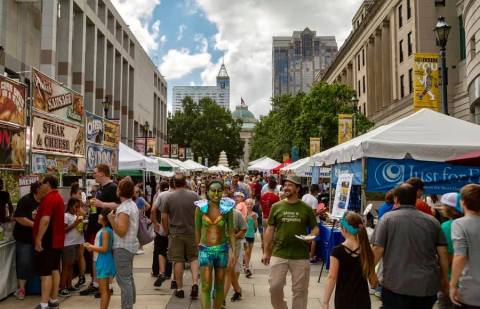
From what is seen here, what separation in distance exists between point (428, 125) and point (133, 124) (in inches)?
1990

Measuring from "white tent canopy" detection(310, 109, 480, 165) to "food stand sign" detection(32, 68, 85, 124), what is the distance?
6453 mm

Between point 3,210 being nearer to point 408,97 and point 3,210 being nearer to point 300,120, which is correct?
point 300,120

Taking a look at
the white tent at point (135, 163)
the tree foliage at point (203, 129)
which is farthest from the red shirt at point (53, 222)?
the tree foliage at point (203, 129)

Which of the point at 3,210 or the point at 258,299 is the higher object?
the point at 3,210

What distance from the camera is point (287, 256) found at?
576cm

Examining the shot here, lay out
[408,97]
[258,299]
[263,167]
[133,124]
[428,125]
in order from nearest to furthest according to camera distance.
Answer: [258,299]
[428,125]
[263,167]
[408,97]
[133,124]

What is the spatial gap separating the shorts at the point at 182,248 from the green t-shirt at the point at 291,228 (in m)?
2.37

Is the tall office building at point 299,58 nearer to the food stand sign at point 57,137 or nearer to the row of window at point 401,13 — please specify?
the row of window at point 401,13

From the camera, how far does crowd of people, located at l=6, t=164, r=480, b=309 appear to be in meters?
4.36

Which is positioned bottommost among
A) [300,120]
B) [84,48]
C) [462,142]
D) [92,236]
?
[92,236]

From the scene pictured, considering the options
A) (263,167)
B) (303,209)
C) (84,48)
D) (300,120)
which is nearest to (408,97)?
(300,120)

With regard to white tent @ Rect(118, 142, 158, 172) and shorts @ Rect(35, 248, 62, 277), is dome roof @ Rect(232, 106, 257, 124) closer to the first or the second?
white tent @ Rect(118, 142, 158, 172)

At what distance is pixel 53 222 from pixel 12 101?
106 inches

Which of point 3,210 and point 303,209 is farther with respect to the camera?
point 3,210
